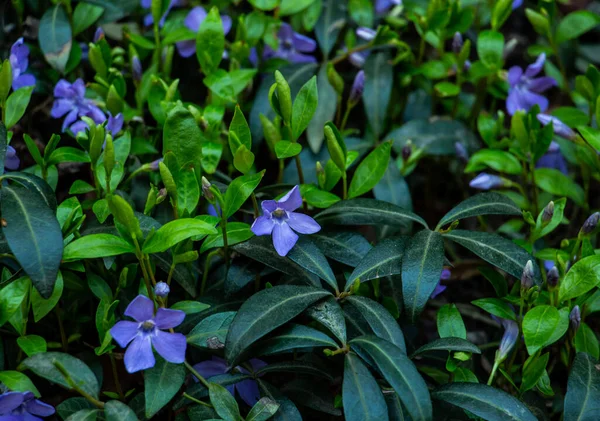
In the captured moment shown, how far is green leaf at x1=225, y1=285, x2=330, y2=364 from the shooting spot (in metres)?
1.19

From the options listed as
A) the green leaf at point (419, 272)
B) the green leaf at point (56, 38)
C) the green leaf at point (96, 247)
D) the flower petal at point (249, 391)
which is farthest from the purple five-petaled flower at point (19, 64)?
the green leaf at point (419, 272)

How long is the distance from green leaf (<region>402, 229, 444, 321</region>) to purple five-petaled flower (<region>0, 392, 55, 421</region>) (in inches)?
26.3

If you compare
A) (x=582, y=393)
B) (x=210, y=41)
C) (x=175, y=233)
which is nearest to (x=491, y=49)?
(x=210, y=41)

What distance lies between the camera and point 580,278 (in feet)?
4.45

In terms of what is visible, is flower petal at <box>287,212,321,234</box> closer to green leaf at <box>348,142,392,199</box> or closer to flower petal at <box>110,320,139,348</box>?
green leaf at <box>348,142,392,199</box>

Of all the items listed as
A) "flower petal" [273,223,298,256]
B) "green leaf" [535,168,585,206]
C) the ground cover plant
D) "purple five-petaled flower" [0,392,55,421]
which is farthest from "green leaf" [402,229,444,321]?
"purple five-petaled flower" [0,392,55,421]

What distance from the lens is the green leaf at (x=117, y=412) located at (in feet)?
3.87

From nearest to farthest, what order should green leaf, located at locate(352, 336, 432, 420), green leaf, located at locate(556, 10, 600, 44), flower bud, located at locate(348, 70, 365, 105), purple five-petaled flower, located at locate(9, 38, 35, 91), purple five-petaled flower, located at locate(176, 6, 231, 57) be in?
green leaf, located at locate(352, 336, 432, 420)
purple five-petaled flower, located at locate(9, 38, 35, 91)
flower bud, located at locate(348, 70, 365, 105)
purple five-petaled flower, located at locate(176, 6, 231, 57)
green leaf, located at locate(556, 10, 600, 44)

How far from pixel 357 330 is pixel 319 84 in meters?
0.78

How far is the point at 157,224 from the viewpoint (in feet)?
4.38

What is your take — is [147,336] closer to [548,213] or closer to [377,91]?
[548,213]

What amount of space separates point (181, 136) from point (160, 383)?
1.53 ft

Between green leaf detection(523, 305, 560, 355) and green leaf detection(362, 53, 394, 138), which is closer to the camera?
green leaf detection(523, 305, 560, 355)

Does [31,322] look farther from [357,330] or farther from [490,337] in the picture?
[490,337]
